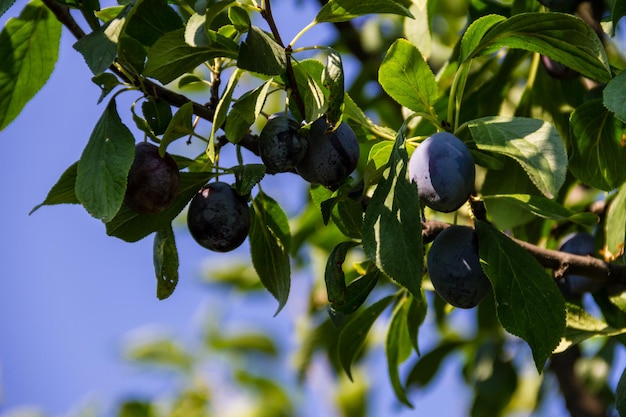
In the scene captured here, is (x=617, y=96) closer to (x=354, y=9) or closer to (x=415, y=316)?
(x=354, y=9)

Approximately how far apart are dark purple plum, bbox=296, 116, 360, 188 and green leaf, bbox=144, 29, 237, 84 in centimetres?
14

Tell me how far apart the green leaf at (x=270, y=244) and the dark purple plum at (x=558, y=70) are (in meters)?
0.53

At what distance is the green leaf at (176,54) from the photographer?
42.3 inches

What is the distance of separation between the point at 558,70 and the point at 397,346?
21.3 inches

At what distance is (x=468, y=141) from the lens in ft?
3.89

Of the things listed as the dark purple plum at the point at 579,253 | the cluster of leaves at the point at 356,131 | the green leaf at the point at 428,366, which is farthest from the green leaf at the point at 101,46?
the green leaf at the point at 428,366

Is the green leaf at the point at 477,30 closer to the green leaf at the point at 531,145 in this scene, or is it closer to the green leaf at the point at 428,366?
the green leaf at the point at 531,145

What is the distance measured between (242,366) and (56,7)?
2166 mm

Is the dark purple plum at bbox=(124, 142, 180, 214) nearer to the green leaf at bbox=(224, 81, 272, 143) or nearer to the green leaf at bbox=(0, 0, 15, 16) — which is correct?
the green leaf at bbox=(224, 81, 272, 143)

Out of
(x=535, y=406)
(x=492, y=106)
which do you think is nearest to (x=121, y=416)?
(x=535, y=406)

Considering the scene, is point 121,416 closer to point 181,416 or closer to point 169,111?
point 181,416

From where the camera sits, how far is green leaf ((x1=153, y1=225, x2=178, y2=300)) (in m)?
1.20

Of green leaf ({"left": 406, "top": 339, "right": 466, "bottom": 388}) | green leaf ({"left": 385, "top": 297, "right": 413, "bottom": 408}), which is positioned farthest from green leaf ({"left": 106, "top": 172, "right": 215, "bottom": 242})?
green leaf ({"left": 406, "top": 339, "right": 466, "bottom": 388})

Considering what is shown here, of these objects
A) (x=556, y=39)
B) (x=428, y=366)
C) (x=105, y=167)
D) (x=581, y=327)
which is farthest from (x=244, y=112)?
(x=428, y=366)
